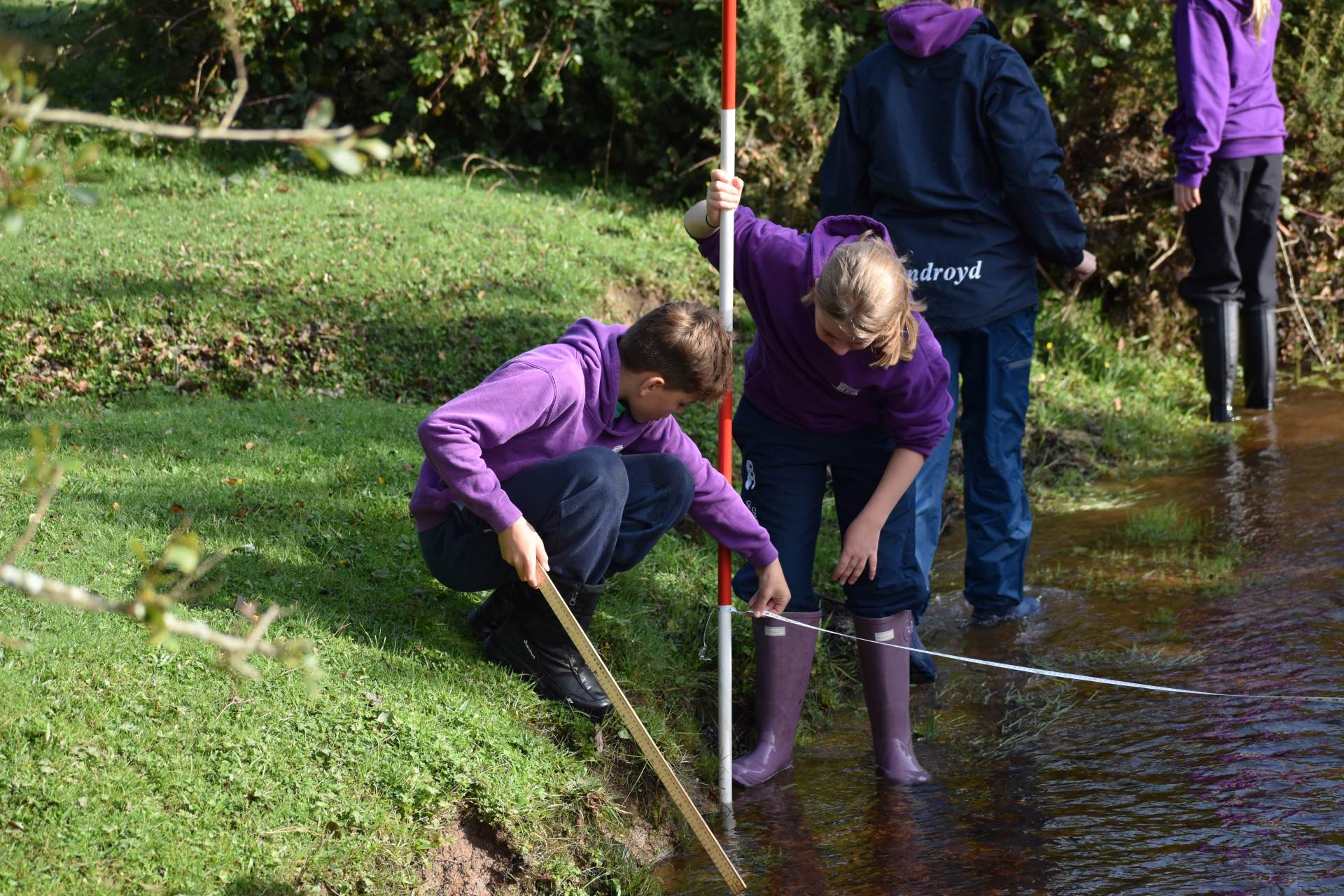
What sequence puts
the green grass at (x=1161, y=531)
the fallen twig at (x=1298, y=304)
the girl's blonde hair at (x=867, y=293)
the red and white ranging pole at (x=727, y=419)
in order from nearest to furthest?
the girl's blonde hair at (x=867, y=293) < the red and white ranging pole at (x=727, y=419) < the green grass at (x=1161, y=531) < the fallen twig at (x=1298, y=304)

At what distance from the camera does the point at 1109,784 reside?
3.75 m

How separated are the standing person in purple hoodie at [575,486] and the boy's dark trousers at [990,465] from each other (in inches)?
36.9

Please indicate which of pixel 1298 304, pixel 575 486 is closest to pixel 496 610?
pixel 575 486

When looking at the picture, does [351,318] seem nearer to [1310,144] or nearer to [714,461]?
[714,461]

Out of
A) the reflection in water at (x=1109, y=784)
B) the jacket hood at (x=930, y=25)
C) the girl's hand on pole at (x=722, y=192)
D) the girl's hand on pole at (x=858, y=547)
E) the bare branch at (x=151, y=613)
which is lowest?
the reflection in water at (x=1109, y=784)

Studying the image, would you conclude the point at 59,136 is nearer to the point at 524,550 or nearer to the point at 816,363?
the point at 524,550

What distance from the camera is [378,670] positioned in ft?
12.0

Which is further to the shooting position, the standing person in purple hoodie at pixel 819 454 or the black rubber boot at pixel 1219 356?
the black rubber boot at pixel 1219 356

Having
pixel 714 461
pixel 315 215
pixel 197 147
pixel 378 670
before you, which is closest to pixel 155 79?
pixel 197 147

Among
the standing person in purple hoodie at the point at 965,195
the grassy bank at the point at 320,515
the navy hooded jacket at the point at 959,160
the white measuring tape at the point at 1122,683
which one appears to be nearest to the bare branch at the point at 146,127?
the grassy bank at the point at 320,515

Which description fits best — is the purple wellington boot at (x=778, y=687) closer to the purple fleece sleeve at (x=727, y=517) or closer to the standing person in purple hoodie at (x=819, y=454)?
the standing person in purple hoodie at (x=819, y=454)

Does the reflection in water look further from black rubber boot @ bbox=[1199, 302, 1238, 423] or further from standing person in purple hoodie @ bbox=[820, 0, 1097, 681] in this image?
black rubber boot @ bbox=[1199, 302, 1238, 423]

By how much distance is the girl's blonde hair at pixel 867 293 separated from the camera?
11.3ft

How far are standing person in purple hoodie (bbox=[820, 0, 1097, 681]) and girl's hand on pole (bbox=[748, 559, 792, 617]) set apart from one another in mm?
788
